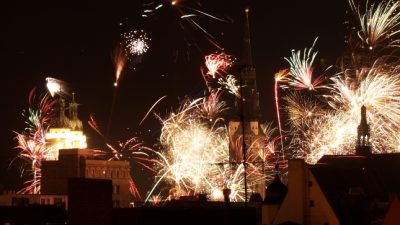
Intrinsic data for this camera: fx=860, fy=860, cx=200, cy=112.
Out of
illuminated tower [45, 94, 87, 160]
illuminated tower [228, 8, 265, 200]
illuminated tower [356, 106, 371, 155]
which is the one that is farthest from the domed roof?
illuminated tower [45, 94, 87, 160]

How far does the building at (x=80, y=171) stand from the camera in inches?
6058

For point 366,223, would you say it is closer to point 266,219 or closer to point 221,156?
point 266,219

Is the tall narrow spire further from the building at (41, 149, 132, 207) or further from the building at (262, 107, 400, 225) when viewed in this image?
the building at (262, 107, 400, 225)

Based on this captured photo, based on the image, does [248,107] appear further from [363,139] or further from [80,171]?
[363,139]

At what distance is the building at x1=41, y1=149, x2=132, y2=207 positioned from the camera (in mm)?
153875

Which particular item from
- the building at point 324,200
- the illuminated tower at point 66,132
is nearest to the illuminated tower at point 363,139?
the building at point 324,200

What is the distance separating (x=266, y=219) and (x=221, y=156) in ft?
106

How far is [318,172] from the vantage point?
2562 inches

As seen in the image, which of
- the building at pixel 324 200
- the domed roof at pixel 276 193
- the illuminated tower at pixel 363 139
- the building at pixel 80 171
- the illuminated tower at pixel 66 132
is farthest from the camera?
the illuminated tower at pixel 66 132

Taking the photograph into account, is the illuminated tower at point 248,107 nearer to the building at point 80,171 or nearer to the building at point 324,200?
the building at point 80,171

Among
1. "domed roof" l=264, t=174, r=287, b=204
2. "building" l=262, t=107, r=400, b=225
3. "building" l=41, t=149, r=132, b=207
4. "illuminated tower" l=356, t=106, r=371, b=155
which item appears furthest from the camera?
"building" l=41, t=149, r=132, b=207

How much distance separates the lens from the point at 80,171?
156 m

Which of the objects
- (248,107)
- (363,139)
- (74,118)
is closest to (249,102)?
(248,107)

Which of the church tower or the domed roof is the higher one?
the church tower
